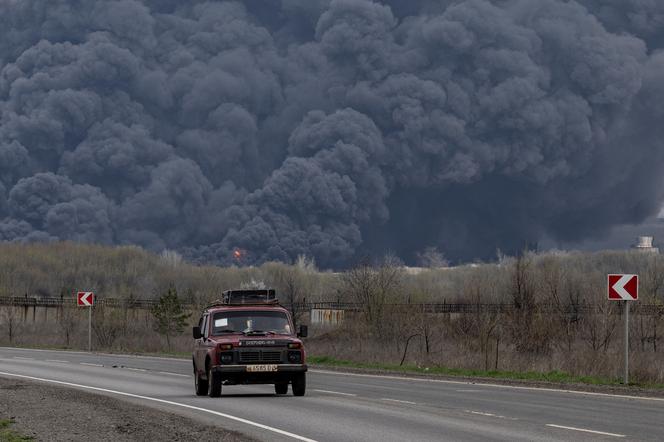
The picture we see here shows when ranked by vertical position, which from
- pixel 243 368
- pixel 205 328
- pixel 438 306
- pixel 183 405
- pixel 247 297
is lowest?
pixel 183 405

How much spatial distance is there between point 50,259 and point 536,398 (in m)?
123

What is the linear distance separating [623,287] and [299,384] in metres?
10.5

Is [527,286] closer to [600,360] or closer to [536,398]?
[600,360]

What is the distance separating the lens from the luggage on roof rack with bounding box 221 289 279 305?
90.6ft

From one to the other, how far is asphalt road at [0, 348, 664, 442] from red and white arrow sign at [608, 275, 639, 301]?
13.2ft

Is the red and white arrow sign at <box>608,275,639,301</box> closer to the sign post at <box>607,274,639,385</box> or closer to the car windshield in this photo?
the sign post at <box>607,274,639,385</box>

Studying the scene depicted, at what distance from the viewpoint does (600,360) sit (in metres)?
35.4

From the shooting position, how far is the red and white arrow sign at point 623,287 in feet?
98.2

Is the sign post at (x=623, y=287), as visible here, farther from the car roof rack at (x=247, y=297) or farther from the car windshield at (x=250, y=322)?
the car windshield at (x=250, y=322)

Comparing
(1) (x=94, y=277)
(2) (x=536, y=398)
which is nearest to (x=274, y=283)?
(1) (x=94, y=277)

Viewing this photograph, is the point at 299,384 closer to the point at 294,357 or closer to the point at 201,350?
the point at 294,357

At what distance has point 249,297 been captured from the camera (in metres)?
27.9

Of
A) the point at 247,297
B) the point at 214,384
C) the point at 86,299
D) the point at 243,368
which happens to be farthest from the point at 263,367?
the point at 86,299

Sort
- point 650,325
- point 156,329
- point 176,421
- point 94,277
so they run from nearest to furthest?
point 176,421, point 650,325, point 156,329, point 94,277
